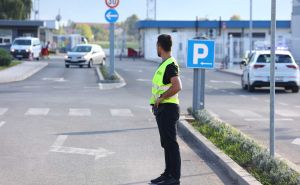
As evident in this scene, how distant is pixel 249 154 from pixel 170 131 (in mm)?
1948

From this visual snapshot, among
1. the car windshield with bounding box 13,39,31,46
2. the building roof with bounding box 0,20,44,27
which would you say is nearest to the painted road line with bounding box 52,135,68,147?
the car windshield with bounding box 13,39,31,46

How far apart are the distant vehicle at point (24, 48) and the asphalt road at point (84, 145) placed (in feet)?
122

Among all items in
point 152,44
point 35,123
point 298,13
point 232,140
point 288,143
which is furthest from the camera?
point 152,44

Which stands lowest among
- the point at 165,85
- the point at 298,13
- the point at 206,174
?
the point at 206,174

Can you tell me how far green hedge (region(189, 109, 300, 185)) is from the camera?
26.4 ft

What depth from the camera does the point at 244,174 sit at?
28.4ft

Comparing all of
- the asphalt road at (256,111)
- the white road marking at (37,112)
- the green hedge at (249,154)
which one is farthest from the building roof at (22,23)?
the green hedge at (249,154)

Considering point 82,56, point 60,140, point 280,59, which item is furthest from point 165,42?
point 82,56

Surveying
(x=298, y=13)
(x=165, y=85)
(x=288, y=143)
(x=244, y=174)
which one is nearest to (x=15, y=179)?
(x=165, y=85)

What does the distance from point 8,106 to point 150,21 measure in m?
66.7

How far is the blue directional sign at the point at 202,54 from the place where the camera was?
1511 cm

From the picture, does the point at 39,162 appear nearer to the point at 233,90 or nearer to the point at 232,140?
the point at 232,140

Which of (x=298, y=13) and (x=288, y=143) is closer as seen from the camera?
(x=288, y=143)

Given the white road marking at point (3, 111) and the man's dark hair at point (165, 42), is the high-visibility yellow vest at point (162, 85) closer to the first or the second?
the man's dark hair at point (165, 42)
